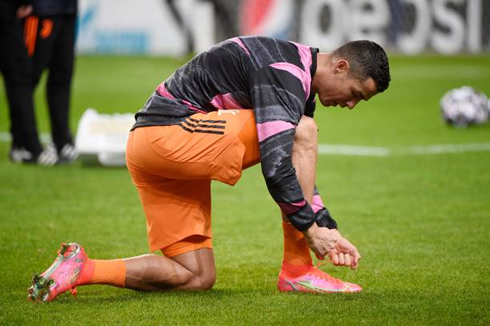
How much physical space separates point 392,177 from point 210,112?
379cm

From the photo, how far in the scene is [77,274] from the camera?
168 inches

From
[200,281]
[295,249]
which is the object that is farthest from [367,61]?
[200,281]

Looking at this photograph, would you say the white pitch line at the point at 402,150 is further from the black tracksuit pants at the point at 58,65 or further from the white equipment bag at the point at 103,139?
the black tracksuit pants at the point at 58,65

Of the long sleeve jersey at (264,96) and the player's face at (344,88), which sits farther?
the player's face at (344,88)

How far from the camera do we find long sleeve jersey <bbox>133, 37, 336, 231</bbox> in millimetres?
4043

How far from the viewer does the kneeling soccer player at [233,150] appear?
4.07 meters

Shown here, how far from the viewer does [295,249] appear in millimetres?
4543

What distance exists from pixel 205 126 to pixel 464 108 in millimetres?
7342

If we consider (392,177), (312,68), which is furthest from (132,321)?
(392,177)

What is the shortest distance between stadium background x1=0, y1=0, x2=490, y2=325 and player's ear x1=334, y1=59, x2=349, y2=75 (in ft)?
3.34

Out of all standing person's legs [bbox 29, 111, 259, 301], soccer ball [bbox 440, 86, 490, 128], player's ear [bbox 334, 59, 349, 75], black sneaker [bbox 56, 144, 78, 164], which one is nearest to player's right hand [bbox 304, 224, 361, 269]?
standing person's legs [bbox 29, 111, 259, 301]

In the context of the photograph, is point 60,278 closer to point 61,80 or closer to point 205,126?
point 205,126

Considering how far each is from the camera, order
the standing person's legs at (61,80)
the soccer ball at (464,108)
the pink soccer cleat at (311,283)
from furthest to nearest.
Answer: the soccer ball at (464,108) < the standing person's legs at (61,80) < the pink soccer cleat at (311,283)

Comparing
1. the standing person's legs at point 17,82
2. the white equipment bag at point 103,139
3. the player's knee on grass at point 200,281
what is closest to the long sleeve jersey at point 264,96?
the player's knee on grass at point 200,281
